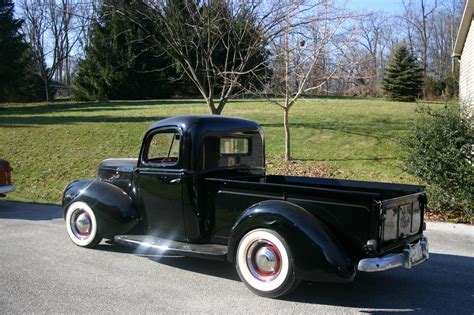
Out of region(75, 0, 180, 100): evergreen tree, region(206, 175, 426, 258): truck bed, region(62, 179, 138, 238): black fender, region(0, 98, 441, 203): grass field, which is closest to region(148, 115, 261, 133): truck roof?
region(206, 175, 426, 258): truck bed

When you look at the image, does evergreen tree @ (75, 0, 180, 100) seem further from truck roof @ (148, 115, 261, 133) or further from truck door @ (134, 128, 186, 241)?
truck roof @ (148, 115, 261, 133)

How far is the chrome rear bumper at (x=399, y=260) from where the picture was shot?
417 centimetres

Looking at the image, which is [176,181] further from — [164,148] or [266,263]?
[266,263]

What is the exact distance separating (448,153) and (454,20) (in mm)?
53697

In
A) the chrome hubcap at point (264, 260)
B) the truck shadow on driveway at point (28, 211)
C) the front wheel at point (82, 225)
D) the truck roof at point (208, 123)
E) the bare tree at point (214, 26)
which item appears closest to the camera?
the chrome hubcap at point (264, 260)

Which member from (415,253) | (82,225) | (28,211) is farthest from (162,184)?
(28,211)

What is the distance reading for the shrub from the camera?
343 inches

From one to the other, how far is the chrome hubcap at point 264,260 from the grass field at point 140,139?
605 centimetres

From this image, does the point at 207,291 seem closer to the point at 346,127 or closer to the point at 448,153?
the point at 448,153

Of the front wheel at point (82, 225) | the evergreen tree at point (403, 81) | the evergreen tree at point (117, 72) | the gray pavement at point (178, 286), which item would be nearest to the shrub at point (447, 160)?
the gray pavement at point (178, 286)

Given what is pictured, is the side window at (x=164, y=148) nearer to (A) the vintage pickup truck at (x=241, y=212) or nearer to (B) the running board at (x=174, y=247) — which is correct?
(A) the vintage pickup truck at (x=241, y=212)

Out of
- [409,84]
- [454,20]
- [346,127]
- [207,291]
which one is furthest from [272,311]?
[454,20]

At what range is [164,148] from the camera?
237 inches

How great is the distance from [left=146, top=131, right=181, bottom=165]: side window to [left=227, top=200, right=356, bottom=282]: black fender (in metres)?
1.50
